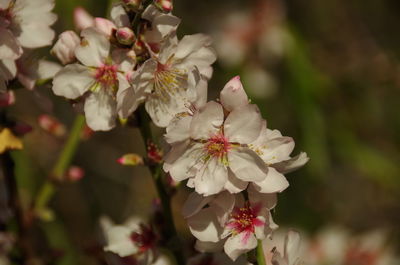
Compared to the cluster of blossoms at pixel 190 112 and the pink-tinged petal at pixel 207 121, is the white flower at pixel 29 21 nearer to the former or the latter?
the cluster of blossoms at pixel 190 112

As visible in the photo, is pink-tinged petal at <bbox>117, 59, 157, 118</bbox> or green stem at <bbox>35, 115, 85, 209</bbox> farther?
green stem at <bbox>35, 115, 85, 209</bbox>

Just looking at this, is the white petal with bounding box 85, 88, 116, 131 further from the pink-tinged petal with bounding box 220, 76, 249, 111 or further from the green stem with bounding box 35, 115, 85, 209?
the green stem with bounding box 35, 115, 85, 209

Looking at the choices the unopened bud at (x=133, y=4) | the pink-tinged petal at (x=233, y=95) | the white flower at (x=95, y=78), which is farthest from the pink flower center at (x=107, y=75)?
the pink-tinged petal at (x=233, y=95)

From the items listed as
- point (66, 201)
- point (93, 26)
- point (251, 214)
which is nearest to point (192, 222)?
point (251, 214)

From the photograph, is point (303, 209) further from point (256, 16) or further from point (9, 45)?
point (9, 45)

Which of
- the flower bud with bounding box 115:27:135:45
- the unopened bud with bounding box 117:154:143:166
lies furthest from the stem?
the flower bud with bounding box 115:27:135:45

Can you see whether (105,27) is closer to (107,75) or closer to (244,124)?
(107,75)
